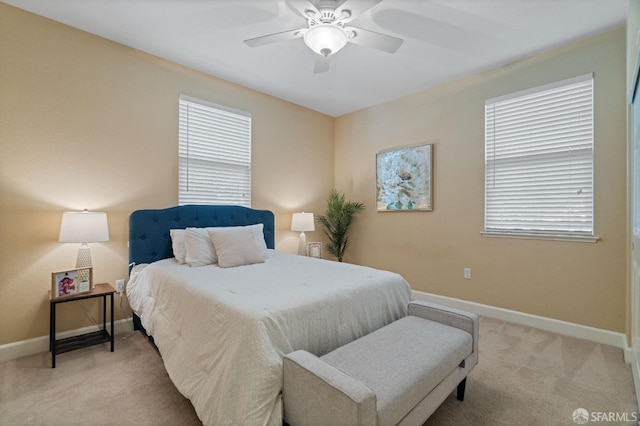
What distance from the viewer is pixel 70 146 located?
8.87 feet

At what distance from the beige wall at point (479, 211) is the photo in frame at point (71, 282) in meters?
3.43

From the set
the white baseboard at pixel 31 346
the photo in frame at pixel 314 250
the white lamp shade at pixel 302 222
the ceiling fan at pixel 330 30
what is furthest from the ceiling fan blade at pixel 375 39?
the white baseboard at pixel 31 346

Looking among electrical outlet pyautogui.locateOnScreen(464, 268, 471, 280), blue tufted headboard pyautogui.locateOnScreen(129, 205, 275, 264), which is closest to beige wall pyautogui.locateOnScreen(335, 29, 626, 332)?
electrical outlet pyautogui.locateOnScreen(464, 268, 471, 280)

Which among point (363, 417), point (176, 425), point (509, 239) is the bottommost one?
point (176, 425)

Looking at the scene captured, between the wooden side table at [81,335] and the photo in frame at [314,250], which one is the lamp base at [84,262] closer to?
the wooden side table at [81,335]

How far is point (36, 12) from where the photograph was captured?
2.52 meters

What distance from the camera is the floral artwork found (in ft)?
13.1

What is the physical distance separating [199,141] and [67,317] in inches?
85.3

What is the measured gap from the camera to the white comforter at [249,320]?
1.39m

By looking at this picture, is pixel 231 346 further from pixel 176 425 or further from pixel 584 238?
A: pixel 584 238

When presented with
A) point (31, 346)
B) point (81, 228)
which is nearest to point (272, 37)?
point (81, 228)

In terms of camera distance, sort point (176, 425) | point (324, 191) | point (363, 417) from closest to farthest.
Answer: point (363, 417) < point (176, 425) < point (324, 191)

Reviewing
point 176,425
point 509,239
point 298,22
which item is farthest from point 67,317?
point 509,239

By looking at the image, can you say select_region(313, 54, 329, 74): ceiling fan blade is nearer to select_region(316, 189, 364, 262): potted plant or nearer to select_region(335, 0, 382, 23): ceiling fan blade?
select_region(335, 0, 382, 23): ceiling fan blade
